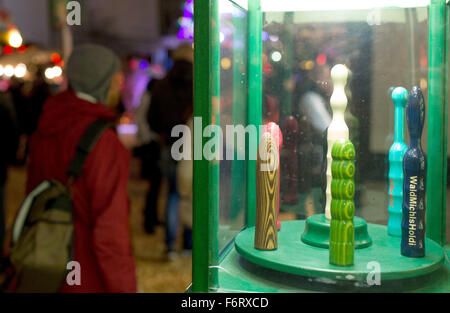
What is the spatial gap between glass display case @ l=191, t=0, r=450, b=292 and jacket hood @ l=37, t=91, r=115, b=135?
0.59 metres

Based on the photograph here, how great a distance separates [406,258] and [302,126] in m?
0.46

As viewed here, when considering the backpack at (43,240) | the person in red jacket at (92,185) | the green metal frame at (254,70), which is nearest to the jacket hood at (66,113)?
the person in red jacket at (92,185)

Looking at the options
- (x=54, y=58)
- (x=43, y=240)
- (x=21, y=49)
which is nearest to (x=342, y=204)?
(x=43, y=240)

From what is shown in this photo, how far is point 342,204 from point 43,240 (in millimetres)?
825

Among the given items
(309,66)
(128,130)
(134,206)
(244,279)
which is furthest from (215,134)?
(128,130)

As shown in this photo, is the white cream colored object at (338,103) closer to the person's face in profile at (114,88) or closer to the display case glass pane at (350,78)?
the display case glass pane at (350,78)

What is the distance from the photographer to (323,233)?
131 cm

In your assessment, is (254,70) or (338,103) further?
(254,70)

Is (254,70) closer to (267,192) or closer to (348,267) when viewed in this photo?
(267,192)

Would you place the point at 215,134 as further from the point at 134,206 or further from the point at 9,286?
the point at 134,206

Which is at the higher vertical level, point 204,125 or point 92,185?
point 204,125

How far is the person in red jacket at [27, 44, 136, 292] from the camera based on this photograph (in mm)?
1757

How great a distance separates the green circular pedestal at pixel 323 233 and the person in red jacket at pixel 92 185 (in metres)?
0.70

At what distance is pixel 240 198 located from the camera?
153 cm
